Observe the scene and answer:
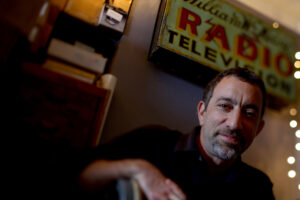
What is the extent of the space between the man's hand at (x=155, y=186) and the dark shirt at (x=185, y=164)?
0.79 feet

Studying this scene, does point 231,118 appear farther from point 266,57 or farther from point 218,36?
point 266,57

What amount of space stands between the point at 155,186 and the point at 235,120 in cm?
53

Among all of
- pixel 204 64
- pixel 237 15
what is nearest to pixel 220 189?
pixel 204 64

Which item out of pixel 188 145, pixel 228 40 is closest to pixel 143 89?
pixel 188 145

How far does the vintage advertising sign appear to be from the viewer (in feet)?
4.48

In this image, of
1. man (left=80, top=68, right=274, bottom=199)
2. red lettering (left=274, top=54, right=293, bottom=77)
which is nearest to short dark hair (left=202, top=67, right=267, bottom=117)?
man (left=80, top=68, right=274, bottom=199)

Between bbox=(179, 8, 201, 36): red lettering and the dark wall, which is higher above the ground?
bbox=(179, 8, 201, 36): red lettering

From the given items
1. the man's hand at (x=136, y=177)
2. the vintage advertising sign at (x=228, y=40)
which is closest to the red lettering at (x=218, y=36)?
the vintage advertising sign at (x=228, y=40)

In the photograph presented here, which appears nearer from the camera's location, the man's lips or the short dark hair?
the man's lips

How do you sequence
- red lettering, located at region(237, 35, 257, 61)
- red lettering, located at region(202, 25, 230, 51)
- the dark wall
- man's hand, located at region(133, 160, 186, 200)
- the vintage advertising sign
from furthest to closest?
red lettering, located at region(237, 35, 257, 61)
red lettering, located at region(202, 25, 230, 51)
the vintage advertising sign
the dark wall
man's hand, located at region(133, 160, 186, 200)

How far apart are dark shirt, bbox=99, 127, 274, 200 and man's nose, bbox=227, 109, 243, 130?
0.17 m

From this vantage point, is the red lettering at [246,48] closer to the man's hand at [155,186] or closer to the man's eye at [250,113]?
the man's eye at [250,113]

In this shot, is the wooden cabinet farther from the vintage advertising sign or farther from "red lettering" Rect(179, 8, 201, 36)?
"red lettering" Rect(179, 8, 201, 36)

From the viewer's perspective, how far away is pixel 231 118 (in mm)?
922
